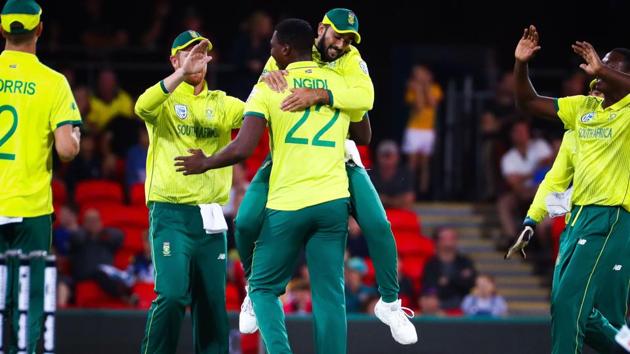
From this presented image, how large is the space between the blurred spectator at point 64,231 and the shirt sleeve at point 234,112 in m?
4.95

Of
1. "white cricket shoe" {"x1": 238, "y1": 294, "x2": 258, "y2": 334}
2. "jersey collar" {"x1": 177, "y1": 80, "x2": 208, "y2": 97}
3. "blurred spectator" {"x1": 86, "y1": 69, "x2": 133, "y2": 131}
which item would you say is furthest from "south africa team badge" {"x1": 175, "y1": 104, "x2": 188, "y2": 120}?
"blurred spectator" {"x1": 86, "y1": 69, "x2": 133, "y2": 131}

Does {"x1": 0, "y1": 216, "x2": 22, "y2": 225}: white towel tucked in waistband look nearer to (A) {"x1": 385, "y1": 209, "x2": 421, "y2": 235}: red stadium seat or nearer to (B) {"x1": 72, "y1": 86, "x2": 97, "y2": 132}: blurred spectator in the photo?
(B) {"x1": 72, "y1": 86, "x2": 97, "y2": 132}: blurred spectator

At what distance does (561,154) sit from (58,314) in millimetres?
4881

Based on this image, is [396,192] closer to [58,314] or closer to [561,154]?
[58,314]

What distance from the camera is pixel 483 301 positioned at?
42.4 ft

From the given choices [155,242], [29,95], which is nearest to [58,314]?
[155,242]

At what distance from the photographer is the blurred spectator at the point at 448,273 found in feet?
42.9

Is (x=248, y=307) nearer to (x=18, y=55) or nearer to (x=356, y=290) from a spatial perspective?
(x=18, y=55)

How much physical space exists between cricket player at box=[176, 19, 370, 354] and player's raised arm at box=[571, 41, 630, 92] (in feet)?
4.84

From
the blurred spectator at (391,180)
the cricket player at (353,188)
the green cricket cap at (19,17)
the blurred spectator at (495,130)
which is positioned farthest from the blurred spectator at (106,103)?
the green cricket cap at (19,17)

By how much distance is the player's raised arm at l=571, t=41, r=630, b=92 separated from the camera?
761 centimetres

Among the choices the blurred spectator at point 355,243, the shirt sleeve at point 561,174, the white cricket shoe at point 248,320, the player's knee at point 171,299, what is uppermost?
the shirt sleeve at point 561,174

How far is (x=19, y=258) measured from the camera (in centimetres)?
725

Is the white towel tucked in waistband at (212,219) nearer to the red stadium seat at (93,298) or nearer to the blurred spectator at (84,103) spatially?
the red stadium seat at (93,298)
